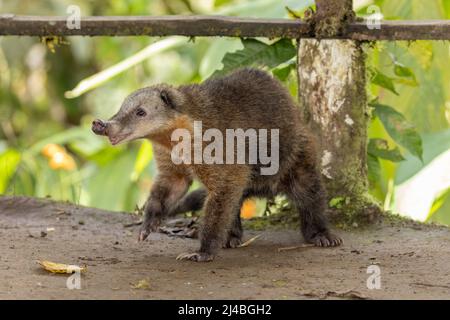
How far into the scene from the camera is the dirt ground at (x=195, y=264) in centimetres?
393

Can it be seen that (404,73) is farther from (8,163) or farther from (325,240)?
(8,163)

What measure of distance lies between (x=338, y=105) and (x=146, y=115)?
47.7 inches

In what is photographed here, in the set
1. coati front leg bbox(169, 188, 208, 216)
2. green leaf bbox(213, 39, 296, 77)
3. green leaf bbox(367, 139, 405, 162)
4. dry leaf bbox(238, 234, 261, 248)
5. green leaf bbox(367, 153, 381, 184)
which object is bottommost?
dry leaf bbox(238, 234, 261, 248)

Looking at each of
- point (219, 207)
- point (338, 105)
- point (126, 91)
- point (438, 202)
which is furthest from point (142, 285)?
point (126, 91)

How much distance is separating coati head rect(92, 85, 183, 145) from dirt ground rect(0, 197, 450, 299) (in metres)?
0.63

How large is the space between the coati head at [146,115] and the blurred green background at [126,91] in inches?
26.6

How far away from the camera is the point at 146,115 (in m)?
4.81

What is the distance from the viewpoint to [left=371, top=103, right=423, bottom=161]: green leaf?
5527 millimetres

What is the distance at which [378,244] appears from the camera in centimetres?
506

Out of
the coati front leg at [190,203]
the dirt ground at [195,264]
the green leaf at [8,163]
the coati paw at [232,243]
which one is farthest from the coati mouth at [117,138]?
the green leaf at [8,163]

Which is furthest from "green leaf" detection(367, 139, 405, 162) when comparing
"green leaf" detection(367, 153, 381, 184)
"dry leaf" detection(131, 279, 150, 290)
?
"dry leaf" detection(131, 279, 150, 290)

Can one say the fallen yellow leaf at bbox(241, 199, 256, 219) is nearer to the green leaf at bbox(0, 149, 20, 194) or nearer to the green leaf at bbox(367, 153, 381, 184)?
the green leaf at bbox(0, 149, 20, 194)

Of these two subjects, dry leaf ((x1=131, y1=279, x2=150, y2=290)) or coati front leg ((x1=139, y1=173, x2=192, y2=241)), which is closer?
dry leaf ((x1=131, y1=279, x2=150, y2=290))

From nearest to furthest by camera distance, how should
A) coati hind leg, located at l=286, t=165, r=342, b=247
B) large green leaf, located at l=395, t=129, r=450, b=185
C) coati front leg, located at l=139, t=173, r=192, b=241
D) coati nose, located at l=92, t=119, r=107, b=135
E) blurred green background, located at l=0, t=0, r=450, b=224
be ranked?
1. coati nose, located at l=92, t=119, r=107, b=135
2. coati front leg, located at l=139, t=173, r=192, b=241
3. coati hind leg, located at l=286, t=165, r=342, b=247
4. large green leaf, located at l=395, t=129, r=450, b=185
5. blurred green background, located at l=0, t=0, r=450, b=224
